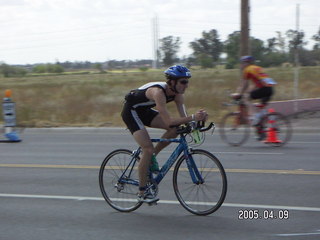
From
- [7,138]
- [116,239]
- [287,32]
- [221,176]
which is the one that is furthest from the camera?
[287,32]

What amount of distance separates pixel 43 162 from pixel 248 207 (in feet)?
18.4

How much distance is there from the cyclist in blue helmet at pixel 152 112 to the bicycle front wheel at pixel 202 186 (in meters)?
0.36

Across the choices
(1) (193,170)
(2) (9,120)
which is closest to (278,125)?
(1) (193,170)

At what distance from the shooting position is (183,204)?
6.79 metres

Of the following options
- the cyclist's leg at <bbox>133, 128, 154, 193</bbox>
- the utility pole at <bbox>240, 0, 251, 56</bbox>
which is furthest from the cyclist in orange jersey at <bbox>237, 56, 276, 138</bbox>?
the utility pole at <bbox>240, 0, 251, 56</bbox>

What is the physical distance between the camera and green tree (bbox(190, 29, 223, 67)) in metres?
81.2

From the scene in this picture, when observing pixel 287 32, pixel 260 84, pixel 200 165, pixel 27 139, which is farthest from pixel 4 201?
pixel 287 32

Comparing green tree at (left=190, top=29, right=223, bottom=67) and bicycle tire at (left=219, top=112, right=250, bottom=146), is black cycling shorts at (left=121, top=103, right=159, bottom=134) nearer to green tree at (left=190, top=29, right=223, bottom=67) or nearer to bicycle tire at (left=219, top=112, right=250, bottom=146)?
bicycle tire at (left=219, top=112, right=250, bottom=146)

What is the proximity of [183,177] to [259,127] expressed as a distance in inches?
252

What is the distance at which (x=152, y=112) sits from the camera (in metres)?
6.93

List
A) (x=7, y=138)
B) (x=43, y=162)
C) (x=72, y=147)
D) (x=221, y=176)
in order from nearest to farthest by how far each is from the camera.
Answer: (x=221, y=176) < (x=43, y=162) < (x=72, y=147) < (x=7, y=138)

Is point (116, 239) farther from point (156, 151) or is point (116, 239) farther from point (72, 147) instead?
point (72, 147)
